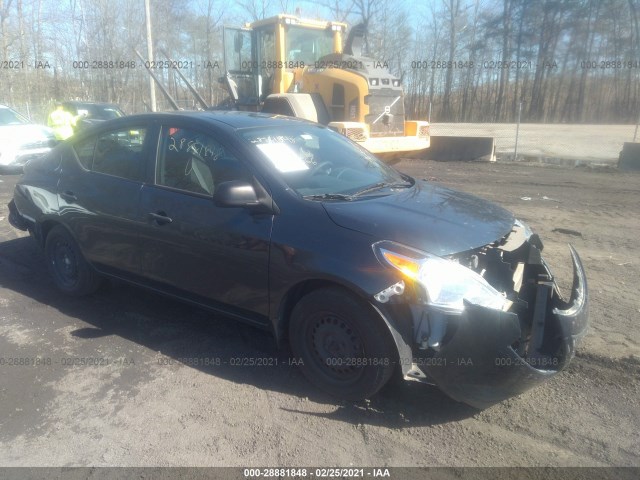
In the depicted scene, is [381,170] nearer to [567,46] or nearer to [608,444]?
[608,444]

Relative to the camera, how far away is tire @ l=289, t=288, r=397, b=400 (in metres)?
3.00

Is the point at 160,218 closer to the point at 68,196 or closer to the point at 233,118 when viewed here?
the point at 233,118

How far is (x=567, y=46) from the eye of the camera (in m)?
35.4

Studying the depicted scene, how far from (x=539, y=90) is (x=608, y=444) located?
123 ft

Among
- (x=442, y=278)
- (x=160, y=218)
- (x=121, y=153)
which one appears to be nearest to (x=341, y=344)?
(x=442, y=278)

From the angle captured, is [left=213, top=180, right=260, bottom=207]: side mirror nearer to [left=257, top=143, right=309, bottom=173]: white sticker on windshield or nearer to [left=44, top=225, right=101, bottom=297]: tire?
[left=257, top=143, right=309, bottom=173]: white sticker on windshield

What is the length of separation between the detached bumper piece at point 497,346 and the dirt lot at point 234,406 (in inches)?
13.0

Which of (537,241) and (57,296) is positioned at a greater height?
(537,241)

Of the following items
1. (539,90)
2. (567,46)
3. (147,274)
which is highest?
(567,46)

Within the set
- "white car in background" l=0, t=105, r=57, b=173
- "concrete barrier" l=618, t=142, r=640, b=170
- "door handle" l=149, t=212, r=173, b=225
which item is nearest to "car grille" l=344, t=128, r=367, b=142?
"door handle" l=149, t=212, r=173, b=225

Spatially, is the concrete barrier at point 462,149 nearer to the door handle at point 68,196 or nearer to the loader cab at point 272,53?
the loader cab at point 272,53

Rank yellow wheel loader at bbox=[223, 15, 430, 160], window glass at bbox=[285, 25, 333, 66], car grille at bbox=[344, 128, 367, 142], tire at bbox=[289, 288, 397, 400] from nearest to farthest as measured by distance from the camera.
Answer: tire at bbox=[289, 288, 397, 400] < car grille at bbox=[344, 128, 367, 142] < yellow wheel loader at bbox=[223, 15, 430, 160] < window glass at bbox=[285, 25, 333, 66]

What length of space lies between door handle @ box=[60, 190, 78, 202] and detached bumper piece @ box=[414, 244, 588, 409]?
3.30 m

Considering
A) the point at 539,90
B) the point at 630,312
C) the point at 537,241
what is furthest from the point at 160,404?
the point at 539,90
